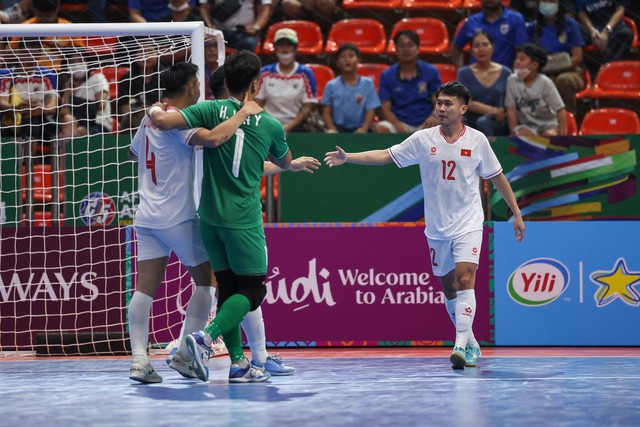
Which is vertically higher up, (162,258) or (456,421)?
(162,258)

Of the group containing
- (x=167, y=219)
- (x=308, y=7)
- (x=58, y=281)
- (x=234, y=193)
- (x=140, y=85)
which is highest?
(x=308, y=7)

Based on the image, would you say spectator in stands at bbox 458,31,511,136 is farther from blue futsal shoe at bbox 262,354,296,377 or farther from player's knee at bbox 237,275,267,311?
player's knee at bbox 237,275,267,311

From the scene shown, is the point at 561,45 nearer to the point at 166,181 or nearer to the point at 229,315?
the point at 166,181

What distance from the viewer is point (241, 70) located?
624cm

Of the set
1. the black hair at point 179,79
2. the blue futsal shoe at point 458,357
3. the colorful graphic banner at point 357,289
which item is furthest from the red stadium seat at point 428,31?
the black hair at point 179,79

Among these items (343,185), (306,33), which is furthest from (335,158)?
(306,33)

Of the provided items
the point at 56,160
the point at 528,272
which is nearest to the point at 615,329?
the point at 528,272

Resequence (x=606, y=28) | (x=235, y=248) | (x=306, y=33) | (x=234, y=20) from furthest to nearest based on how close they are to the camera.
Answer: (x=306, y=33) → (x=606, y=28) → (x=234, y=20) → (x=235, y=248)

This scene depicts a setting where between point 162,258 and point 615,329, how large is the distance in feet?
15.2

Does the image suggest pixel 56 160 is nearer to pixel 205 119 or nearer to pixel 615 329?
pixel 205 119

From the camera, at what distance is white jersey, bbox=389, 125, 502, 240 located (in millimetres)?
7465

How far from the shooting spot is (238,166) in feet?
20.2

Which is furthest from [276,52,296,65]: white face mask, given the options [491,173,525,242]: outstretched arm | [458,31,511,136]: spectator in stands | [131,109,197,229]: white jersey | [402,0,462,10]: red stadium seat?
[131,109,197,229]: white jersey

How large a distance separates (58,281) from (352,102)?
152 inches
